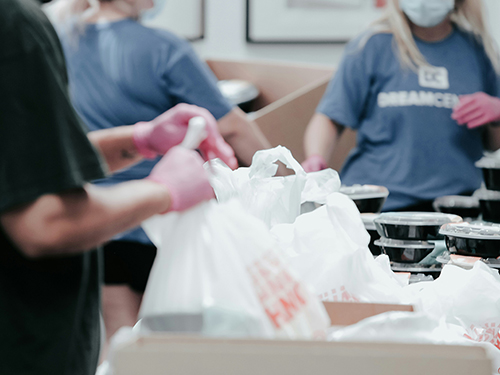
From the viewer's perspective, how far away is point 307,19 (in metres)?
3.44

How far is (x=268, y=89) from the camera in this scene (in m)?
3.07

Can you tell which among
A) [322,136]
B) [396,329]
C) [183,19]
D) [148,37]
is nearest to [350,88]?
[322,136]

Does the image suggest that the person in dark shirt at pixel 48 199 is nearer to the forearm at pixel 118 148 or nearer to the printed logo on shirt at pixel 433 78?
the forearm at pixel 118 148

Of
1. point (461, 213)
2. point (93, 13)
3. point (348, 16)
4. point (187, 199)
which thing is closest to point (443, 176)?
point (461, 213)

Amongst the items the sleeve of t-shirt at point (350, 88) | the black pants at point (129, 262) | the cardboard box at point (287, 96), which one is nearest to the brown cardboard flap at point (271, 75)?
the cardboard box at point (287, 96)

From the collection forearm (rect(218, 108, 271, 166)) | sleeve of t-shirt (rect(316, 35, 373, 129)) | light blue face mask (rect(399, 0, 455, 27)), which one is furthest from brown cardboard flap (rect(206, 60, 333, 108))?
forearm (rect(218, 108, 271, 166))

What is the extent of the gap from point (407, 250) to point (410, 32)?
1023 mm

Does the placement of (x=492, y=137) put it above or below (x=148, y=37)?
below

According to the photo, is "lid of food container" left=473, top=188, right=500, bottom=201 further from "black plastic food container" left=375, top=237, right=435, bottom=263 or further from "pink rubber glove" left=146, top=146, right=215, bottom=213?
"pink rubber glove" left=146, top=146, right=215, bottom=213

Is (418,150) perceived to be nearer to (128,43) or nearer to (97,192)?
(128,43)

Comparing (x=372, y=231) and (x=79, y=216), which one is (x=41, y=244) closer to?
(x=79, y=216)

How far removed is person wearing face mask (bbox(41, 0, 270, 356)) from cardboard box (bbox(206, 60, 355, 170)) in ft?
2.74

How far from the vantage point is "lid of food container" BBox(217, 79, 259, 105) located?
286 cm

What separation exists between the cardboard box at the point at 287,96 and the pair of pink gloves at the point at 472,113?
0.60m
